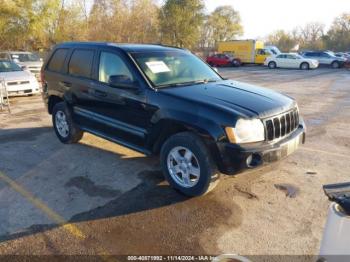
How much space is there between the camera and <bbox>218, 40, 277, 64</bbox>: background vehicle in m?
32.9

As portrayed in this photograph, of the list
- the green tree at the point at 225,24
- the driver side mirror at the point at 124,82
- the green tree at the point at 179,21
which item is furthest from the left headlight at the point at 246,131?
the green tree at the point at 225,24

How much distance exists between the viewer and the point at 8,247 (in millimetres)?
3080

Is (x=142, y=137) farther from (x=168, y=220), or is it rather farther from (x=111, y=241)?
(x=111, y=241)

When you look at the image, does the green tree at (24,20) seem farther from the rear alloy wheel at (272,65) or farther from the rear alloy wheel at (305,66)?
the rear alloy wheel at (305,66)

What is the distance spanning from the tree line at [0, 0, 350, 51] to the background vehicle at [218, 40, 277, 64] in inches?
404

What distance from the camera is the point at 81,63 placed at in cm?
543

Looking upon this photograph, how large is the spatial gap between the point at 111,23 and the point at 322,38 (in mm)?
44183

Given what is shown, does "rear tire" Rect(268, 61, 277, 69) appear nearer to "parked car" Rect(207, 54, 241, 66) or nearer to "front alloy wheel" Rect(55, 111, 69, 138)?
"parked car" Rect(207, 54, 241, 66)

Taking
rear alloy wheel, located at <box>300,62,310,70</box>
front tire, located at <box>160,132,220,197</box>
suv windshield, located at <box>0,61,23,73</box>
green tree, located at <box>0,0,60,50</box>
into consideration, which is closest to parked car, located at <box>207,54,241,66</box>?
rear alloy wheel, located at <box>300,62,310,70</box>

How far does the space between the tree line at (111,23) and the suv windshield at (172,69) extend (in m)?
25.0

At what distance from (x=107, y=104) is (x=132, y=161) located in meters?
1.02

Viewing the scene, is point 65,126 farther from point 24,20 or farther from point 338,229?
point 24,20

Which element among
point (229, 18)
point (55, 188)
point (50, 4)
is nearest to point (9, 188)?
point (55, 188)

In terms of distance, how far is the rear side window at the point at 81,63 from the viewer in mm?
5223
